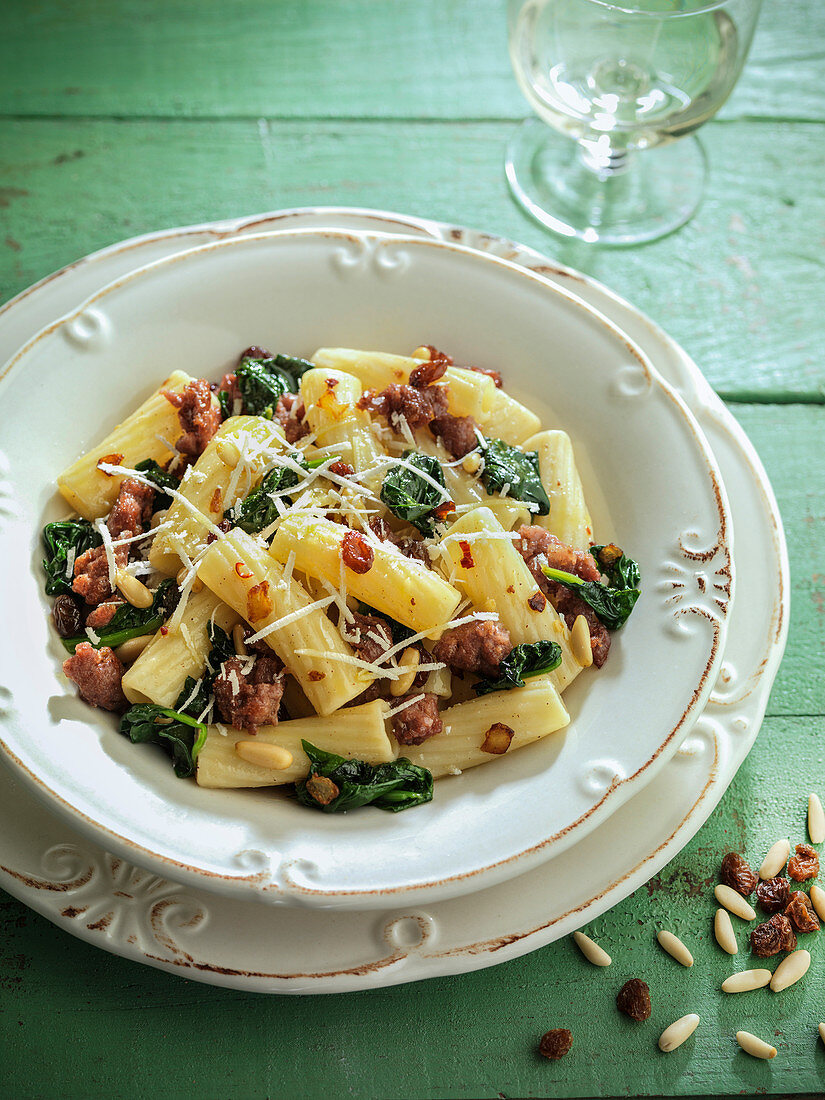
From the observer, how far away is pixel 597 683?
2.54 meters

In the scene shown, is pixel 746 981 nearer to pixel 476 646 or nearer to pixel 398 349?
pixel 476 646

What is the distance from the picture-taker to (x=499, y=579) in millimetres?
2473

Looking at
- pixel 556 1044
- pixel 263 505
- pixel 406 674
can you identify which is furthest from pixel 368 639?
pixel 556 1044

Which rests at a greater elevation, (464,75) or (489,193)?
(464,75)

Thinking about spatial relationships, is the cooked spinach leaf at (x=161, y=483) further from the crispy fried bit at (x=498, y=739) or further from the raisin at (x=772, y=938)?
the raisin at (x=772, y=938)

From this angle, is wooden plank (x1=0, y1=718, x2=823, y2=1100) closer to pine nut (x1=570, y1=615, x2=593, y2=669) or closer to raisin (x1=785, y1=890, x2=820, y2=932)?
raisin (x1=785, y1=890, x2=820, y2=932)

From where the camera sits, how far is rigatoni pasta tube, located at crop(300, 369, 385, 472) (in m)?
2.66

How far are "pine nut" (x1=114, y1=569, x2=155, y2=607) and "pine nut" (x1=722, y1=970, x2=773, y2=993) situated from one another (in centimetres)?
182

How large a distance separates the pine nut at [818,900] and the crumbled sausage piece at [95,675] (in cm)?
197

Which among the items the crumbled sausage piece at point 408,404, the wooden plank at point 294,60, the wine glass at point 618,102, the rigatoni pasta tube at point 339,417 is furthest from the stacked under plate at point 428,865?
the wooden plank at point 294,60

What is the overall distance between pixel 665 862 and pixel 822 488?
1.71 meters

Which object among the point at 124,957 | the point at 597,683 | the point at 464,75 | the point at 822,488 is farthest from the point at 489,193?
the point at 124,957

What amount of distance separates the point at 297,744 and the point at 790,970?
1442mm

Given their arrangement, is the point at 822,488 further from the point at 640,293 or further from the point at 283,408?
the point at 283,408
